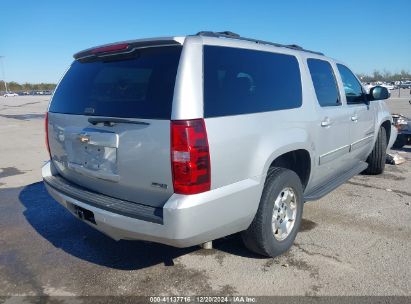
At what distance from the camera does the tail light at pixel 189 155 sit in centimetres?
246

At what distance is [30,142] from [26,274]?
8307 millimetres

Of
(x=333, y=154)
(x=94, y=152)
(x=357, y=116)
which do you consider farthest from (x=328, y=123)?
(x=94, y=152)

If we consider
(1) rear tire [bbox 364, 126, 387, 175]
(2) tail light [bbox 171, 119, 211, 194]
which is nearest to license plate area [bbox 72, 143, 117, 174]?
(2) tail light [bbox 171, 119, 211, 194]

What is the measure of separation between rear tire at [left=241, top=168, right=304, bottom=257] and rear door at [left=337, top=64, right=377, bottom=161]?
1677 mm

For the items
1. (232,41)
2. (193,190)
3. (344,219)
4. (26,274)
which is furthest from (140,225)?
(344,219)

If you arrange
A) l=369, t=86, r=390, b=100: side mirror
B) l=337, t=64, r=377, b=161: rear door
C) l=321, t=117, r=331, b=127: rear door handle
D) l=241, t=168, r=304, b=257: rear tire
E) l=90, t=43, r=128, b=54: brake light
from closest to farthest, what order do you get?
l=90, t=43, r=128, b=54: brake light → l=241, t=168, r=304, b=257: rear tire → l=321, t=117, r=331, b=127: rear door handle → l=337, t=64, r=377, b=161: rear door → l=369, t=86, r=390, b=100: side mirror

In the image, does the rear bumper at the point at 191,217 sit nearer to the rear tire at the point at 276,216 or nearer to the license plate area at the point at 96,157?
the rear tire at the point at 276,216

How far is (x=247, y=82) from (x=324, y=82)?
1.67m

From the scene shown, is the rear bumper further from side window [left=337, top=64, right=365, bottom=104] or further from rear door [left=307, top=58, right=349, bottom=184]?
side window [left=337, top=64, right=365, bottom=104]

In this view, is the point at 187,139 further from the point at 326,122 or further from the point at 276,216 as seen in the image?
the point at 326,122

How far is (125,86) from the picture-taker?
2.93 m

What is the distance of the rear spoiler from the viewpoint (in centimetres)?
269

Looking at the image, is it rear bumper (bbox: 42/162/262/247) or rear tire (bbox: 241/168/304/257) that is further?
rear tire (bbox: 241/168/304/257)

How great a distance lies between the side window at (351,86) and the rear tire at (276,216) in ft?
6.38
